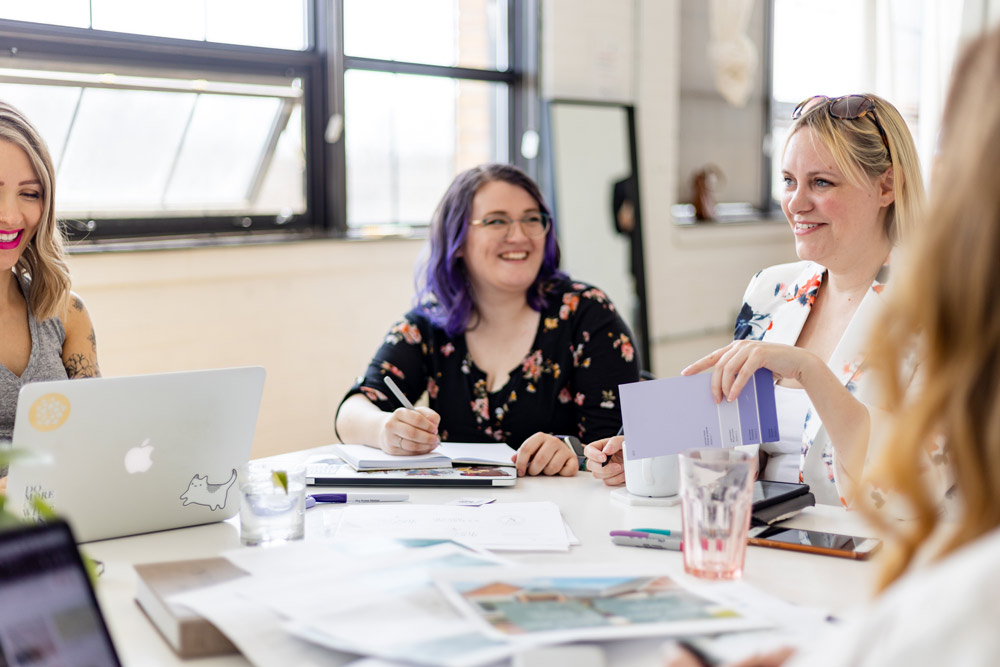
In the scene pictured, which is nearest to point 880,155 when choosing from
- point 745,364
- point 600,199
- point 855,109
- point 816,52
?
point 855,109

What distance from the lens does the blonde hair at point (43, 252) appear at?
6.30 ft

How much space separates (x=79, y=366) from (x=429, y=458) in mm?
845

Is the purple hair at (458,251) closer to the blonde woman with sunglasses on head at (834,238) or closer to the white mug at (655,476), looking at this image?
the blonde woman with sunglasses on head at (834,238)

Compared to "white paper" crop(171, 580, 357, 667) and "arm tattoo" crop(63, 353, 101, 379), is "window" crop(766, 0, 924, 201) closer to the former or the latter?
"arm tattoo" crop(63, 353, 101, 379)

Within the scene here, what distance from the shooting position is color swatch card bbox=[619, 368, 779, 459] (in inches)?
53.5

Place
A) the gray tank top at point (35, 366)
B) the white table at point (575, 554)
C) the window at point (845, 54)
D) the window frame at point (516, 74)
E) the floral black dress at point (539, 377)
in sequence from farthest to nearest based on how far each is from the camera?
the window at point (845, 54) → the window frame at point (516, 74) → the floral black dress at point (539, 377) → the gray tank top at point (35, 366) → the white table at point (575, 554)

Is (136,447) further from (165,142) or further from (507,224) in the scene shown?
(165,142)

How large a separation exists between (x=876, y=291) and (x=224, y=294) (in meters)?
2.05

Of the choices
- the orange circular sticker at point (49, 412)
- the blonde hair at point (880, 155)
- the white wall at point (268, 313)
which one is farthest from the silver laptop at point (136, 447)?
the white wall at point (268, 313)

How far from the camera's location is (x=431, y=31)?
378 cm

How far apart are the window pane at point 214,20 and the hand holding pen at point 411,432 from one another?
184 cm

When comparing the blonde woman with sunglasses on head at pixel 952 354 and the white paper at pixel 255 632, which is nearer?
the blonde woman with sunglasses on head at pixel 952 354

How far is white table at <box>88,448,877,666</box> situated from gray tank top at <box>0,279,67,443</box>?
668 millimetres

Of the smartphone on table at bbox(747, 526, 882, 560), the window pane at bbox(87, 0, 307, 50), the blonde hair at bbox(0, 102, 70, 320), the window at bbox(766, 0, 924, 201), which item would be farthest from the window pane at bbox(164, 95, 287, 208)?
the window at bbox(766, 0, 924, 201)
